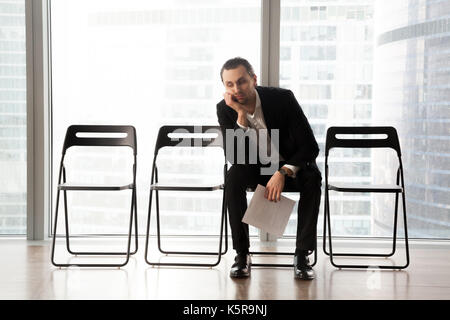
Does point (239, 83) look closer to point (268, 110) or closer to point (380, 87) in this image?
point (268, 110)

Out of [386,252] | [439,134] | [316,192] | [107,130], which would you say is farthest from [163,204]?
[439,134]

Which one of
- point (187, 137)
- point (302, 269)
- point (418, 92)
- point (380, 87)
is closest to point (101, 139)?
point (187, 137)

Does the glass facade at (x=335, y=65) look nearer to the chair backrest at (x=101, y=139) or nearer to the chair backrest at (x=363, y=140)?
the chair backrest at (x=363, y=140)

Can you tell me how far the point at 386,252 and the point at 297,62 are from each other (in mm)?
1407

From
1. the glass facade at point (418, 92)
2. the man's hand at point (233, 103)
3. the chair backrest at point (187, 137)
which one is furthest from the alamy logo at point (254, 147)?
the glass facade at point (418, 92)

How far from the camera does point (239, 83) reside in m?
2.75

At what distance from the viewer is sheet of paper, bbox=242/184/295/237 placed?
2711mm

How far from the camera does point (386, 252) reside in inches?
131

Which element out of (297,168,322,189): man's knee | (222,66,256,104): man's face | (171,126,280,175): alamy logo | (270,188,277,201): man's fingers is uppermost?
(222,66,256,104): man's face

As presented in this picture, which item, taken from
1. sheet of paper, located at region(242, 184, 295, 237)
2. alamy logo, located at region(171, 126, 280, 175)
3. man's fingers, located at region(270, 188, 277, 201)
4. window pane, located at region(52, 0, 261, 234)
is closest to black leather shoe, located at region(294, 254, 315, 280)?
sheet of paper, located at region(242, 184, 295, 237)

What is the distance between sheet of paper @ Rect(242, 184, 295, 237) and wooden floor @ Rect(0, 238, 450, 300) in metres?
0.28

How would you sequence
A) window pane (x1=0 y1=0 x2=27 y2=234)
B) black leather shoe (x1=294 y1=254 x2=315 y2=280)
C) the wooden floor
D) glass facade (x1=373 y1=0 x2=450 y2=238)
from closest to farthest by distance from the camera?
the wooden floor < black leather shoe (x1=294 y1=254 x2=315 y2=280) < glass facade (x1=373 y1=0 x2=450 y2=238) < window pane (x1=0 y1=0 x2=27 y2=234)

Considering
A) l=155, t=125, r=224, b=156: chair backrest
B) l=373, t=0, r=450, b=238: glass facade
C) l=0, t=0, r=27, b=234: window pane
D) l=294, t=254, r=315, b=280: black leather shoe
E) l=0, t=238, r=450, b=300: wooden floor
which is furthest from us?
l=0, t=0, r=27, b=234: window pane

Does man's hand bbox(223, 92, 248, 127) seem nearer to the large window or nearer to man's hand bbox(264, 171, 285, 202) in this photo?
man's hand bbox(264, 171, 285, 202)
